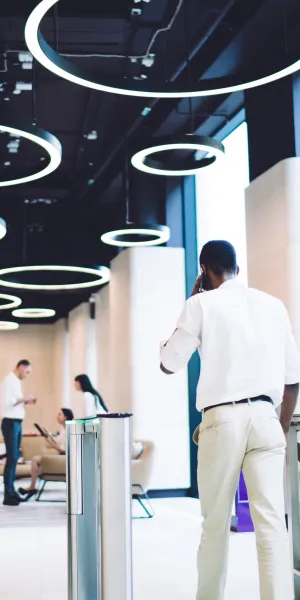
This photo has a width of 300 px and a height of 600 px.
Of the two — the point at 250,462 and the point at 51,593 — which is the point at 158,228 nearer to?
the point at 51,593

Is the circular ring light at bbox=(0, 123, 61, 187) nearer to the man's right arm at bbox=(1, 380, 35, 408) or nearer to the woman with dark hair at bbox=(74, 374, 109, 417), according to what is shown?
the woman with dark hair at bbox=(74, 374, 109, 417)

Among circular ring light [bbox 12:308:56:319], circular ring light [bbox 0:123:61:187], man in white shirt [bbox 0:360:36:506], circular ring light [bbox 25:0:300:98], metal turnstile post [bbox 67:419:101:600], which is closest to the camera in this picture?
metal turnstile post [bbox 67:419:101:600]

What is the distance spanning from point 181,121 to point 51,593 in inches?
245

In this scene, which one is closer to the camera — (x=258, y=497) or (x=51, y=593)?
(x=258, y=497)

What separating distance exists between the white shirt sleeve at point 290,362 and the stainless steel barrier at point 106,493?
2.29ft

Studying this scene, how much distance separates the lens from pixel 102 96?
9.76 meters

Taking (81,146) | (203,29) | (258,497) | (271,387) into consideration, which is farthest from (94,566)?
(81,146)

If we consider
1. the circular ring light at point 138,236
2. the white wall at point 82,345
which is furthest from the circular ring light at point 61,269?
the white wall at point 82,345

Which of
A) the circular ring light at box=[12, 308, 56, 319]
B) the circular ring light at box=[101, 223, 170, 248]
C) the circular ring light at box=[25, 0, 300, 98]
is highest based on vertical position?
the circular ring light at box=[25, 0, 300, 98]

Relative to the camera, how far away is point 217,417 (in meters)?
3.05

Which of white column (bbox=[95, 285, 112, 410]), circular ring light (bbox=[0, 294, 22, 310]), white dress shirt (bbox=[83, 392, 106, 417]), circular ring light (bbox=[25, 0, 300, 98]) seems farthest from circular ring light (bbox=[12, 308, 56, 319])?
circular ring light (bbox=[25, 0, 300, 98])

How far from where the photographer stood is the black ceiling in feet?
22.7

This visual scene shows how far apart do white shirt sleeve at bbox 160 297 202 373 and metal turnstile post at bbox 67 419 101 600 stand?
0.44m

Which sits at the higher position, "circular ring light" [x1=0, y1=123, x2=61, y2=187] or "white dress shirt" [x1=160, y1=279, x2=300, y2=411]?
"circular ring light" [x1=0, y1=123, x2=61, y2=187]
